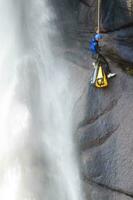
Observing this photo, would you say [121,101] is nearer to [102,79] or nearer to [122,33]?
[102,79]

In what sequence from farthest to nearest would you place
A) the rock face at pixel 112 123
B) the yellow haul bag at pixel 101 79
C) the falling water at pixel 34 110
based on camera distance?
1. the falling water at pixel 34 110
2. the yellow haul bag at pixel 101 79
3. the rock face at pixel 112 123

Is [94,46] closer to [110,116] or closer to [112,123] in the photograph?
[110,116]

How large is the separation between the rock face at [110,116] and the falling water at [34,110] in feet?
1.30

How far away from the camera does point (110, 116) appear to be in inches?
378

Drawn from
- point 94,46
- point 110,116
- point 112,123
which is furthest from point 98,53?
point 112,123

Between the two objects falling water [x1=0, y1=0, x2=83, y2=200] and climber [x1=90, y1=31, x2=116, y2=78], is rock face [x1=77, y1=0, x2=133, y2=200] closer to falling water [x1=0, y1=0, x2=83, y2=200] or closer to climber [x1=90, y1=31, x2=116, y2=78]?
climber [x1=90, y1=31, x2=116, y2=78]

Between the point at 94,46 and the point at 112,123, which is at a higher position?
the point at 94,46

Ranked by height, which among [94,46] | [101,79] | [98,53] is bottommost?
[101,79]

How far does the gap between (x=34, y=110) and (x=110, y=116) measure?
69.7 inches

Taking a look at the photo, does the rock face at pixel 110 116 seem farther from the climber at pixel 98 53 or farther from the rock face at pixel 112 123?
the climber at pixel 98 53

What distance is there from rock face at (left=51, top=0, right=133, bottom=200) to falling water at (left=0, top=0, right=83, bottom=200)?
1.30ft

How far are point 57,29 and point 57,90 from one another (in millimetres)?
1434

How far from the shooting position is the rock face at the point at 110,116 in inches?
367

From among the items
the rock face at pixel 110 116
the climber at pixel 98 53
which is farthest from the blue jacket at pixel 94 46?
the rock face at pixel 110 116
